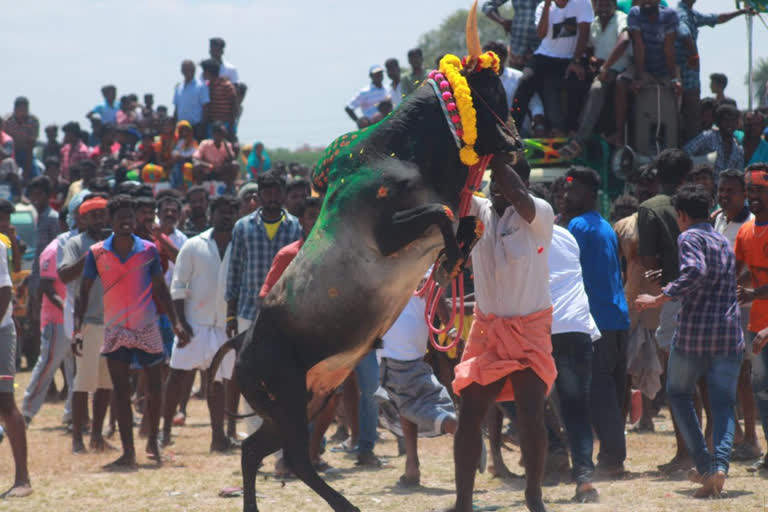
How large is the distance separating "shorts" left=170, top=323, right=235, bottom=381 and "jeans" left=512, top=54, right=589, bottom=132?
4.44 metres

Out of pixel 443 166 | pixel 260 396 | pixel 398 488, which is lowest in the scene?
pixel 398 488

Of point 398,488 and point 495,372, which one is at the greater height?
point 495,372

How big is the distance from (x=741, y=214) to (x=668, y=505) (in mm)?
2698

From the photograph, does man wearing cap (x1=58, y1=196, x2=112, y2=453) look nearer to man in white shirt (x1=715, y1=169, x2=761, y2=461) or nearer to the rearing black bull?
the rearing black bull

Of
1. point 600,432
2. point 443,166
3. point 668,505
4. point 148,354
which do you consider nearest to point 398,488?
point 600,432

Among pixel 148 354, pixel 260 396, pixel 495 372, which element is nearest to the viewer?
pixel 260 396

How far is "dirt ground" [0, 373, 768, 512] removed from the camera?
23.3 ft

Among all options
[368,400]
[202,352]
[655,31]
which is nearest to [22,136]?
[202,352]

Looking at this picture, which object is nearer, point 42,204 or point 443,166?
point 443,166

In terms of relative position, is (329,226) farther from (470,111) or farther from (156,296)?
(156,296)

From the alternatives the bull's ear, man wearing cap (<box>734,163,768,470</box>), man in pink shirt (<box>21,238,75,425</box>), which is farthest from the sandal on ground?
man in pink shirt (<box>21,238,75,425</box>)

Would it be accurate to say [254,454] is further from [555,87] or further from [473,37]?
[555,87]

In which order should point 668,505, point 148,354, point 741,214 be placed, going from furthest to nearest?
point 148,354 < point 741,214 < point 668,505

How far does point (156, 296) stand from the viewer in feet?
30.7
